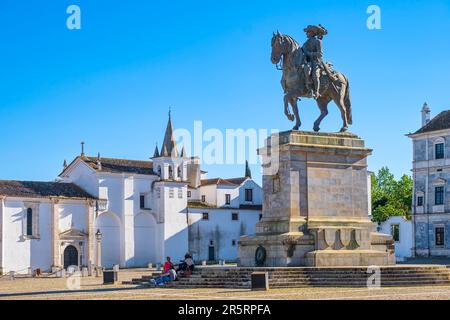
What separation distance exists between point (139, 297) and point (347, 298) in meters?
6.30

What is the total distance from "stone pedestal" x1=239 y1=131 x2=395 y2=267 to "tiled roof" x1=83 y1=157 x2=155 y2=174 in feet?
149

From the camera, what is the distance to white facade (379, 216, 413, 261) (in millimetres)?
75688

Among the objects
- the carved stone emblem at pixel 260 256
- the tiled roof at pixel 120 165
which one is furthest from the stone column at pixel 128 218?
the carved stone emblem at pixel 260 256

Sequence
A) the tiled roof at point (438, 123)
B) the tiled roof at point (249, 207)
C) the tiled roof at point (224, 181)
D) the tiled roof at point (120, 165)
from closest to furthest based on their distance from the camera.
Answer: the tiled roof at point (438, 123) < the tiled roof at point (120, 165) < the tiled roof at point (224, 181) < the tiled roof at point (249, 207)

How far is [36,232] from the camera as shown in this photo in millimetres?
69938

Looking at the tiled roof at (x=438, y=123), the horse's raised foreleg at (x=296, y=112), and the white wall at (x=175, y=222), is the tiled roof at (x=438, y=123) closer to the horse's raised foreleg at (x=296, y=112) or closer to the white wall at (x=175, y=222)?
the white wall at (x=175, y=222)

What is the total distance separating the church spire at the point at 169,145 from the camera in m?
81.1

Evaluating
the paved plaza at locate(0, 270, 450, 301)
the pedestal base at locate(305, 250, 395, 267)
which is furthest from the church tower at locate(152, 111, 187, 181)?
the paved plaza at locate(0, 270, 450, 301)

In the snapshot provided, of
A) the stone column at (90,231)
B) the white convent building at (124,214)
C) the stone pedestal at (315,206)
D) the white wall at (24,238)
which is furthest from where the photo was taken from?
the stone column at (90,231)

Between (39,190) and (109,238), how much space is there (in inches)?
328

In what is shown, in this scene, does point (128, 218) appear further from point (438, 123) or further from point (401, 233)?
point (438, 123)

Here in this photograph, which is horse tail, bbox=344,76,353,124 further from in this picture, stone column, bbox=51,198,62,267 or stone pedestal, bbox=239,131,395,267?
stone column, bbox=51,198,62,267

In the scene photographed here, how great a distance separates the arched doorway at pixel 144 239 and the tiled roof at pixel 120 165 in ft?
14.2

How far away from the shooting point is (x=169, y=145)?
82.3 metres
